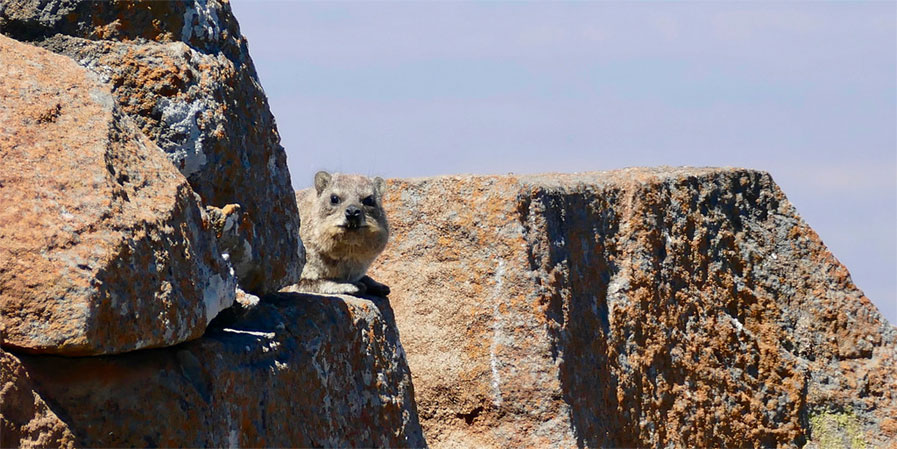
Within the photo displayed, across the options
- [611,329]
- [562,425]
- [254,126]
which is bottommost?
[562,425]

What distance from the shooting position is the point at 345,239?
754 centimetres

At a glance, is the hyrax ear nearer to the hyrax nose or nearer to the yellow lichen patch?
the hyrax nose

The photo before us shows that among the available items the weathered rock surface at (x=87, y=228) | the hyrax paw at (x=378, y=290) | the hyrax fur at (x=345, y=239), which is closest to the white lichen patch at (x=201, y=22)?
the weathered rock surface at (x=87, y=228)

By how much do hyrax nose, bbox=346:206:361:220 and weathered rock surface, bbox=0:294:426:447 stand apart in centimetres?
275

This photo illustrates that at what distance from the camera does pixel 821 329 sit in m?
8.43

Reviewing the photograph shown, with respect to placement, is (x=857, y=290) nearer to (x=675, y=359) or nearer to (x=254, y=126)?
(x=675, y=359)

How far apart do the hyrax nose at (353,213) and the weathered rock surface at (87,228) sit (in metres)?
4.04

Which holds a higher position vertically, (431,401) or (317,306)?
(317,306)

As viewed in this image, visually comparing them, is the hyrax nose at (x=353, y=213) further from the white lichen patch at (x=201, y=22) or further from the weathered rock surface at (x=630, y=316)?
the white lichen patch at (x=201, y=22)

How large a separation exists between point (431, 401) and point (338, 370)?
9.87 ft

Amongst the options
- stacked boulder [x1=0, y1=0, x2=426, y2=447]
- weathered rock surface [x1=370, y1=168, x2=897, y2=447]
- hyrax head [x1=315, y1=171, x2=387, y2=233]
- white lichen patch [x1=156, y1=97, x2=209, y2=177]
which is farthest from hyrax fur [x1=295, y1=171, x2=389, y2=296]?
white lichen patch [x1=156, y1=97, x2=209, y2=177]

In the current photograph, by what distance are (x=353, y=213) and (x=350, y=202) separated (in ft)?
1.02

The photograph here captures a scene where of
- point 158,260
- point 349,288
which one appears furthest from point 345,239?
point 158,260

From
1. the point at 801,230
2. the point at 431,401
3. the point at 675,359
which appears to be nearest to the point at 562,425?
the point at 431,401
